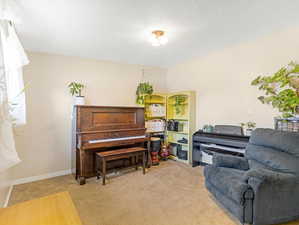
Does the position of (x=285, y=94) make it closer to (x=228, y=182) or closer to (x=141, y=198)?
(x=228, y=182)

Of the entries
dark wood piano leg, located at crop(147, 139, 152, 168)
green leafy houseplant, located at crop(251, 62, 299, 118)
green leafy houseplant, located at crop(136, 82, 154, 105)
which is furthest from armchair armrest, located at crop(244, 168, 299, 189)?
green leafy houseplant, located at crop(136, 82, 154, 105)

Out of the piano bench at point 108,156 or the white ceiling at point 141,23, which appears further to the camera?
the piano bench at point 108,156

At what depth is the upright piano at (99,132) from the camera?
305 cm

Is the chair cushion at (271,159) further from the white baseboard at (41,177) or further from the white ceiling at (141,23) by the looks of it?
the white baseboard at (41,177)

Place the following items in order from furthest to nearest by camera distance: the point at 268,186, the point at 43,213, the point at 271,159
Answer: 1. the point at 271,159
2. the point at 268,186
3. the point at 43,213

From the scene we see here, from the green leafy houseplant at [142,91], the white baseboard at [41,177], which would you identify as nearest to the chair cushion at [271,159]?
the green leafy houseplant at [142,91]

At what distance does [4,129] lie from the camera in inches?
48.6

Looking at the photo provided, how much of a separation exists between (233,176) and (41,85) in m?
3.43

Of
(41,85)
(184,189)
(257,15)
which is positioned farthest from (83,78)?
(257,15)

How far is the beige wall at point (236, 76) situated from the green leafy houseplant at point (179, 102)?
11.9 inches

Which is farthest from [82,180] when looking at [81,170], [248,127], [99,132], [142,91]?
[248,127]

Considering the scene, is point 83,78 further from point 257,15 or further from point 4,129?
point 257,15

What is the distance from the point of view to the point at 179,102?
4.26 metres

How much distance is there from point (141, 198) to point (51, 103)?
2373 millimetres
